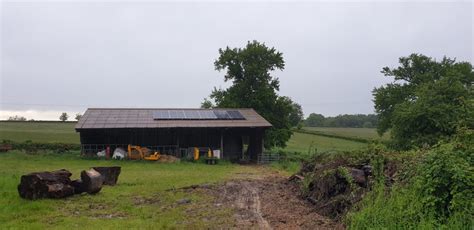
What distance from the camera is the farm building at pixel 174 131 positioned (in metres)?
28.3

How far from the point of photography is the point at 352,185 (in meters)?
9.09

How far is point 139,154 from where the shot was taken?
1081 inches

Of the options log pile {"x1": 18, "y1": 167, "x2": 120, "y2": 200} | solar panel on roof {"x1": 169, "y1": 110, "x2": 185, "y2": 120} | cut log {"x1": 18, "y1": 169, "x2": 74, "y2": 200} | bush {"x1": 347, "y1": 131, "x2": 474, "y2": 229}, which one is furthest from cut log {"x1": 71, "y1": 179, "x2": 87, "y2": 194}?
solar panel on roof {"x1": 169, "y1": 110, "x2": 185, "y2": 120}

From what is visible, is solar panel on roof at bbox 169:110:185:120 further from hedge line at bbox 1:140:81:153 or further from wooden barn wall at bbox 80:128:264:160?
hedge line at bbox 1:140:81:153

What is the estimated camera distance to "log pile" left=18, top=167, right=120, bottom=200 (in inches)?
429

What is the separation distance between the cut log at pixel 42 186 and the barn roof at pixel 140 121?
52.6 feet

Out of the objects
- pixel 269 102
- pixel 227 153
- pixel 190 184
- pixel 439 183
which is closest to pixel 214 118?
pixel 227 153

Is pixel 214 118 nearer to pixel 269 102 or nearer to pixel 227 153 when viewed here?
pixel 227 153

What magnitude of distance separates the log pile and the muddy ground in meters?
3.08

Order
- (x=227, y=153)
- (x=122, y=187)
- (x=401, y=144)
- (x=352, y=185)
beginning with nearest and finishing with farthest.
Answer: (x=352, y=185)
(x=122, y=187)
(x=401, y=144)
(x=227, y=153)

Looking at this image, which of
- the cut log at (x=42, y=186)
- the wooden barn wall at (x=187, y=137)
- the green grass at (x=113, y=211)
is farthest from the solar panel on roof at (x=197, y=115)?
the cut log at (x=42, y=186)

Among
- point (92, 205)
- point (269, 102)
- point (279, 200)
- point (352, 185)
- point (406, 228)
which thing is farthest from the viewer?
point (269, 102)

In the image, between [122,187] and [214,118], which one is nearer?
[122,187]

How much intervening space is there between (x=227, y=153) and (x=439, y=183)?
78.8 feet
